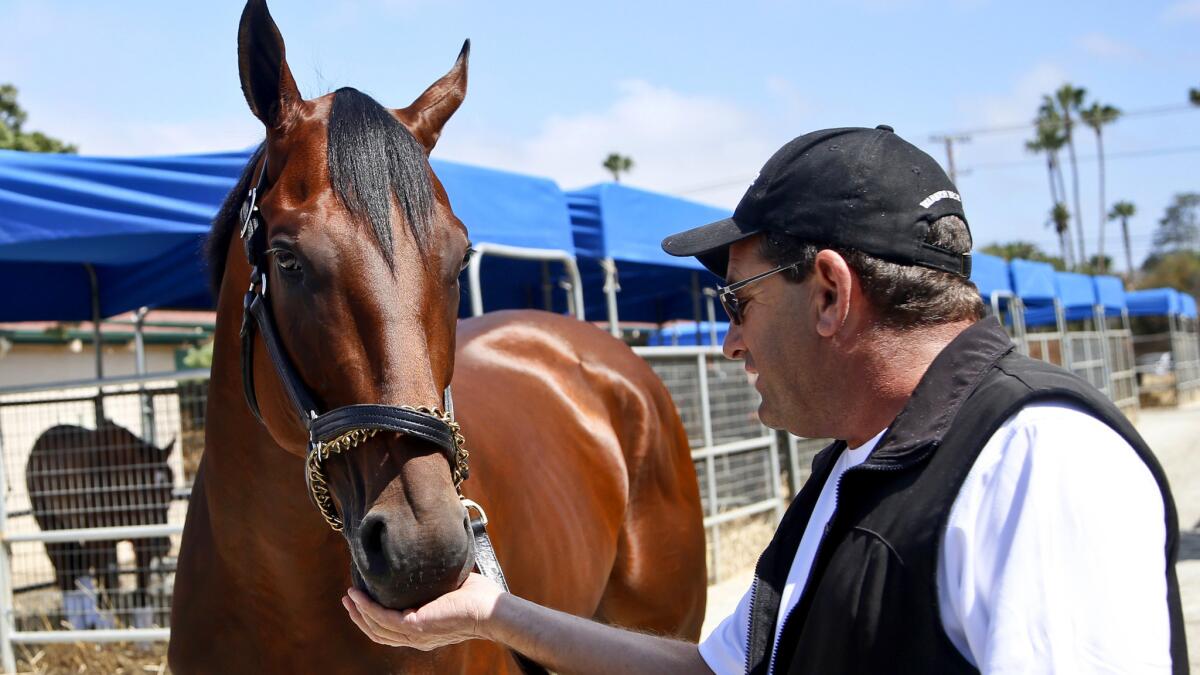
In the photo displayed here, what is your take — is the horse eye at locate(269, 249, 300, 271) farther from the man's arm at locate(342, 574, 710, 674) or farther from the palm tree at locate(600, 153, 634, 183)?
the palm tree at locate(600, 153, 634, 183)

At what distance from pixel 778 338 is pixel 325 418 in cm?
93

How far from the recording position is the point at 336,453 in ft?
5.96

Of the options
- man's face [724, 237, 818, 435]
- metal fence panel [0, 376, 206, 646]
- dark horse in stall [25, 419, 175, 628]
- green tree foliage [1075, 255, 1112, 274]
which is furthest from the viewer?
green tree foliage [1075, 255, 1112, 274]

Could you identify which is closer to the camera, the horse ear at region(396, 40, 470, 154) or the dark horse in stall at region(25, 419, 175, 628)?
the horse ear at region(396, 40, 470, 154)

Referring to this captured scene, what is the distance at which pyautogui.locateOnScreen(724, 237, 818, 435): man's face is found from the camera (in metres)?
1.28

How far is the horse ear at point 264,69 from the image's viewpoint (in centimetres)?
223

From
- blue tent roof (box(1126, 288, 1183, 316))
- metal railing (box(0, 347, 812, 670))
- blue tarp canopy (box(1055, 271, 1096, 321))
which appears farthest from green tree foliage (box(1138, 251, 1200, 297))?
metal railing (box(0, 347, 812, 670))

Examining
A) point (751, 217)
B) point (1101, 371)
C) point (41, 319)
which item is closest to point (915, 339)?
point (751, 217)

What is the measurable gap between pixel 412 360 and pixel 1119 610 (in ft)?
4.22

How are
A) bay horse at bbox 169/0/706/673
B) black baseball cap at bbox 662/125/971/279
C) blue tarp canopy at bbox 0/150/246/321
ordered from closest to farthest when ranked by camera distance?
1. black baseball cap at bbox 662/125/971/279
2. bay horse at bbox 169/0/706/673
3. blue tarp canopy at bbox 0/150/246/321

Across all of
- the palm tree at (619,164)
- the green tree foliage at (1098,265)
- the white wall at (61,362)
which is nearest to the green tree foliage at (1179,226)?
the green tree foliage at (1098,265)

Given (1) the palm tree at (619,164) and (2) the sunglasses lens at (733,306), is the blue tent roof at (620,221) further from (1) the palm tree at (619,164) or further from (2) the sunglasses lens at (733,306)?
(1) the palm tree at (619,164)

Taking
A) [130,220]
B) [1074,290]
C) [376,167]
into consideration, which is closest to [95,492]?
[130,220]

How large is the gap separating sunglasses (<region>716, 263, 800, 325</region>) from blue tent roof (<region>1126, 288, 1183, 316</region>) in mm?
30000
